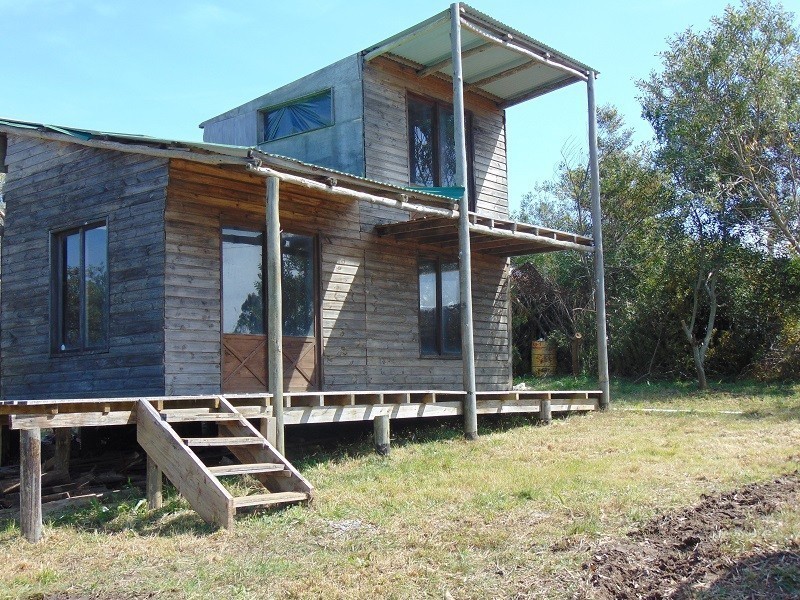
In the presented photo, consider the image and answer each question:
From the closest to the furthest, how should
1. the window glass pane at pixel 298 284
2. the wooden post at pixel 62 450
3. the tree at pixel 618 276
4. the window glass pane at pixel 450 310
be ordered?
the wooden post at pixel 62 450
the window glass pane at pixel 298 284
the window glass pane at pixel 450 310
the tree at pixel 618 276

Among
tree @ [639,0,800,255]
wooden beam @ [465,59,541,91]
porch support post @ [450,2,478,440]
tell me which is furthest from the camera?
tree @ [639,0,800,255]

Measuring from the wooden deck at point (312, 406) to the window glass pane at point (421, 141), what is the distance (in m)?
3.93

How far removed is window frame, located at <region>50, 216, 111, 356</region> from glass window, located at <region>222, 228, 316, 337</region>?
5.25 feet

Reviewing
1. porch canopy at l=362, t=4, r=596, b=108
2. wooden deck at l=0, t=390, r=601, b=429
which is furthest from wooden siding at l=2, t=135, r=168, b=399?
porch canopy at l=362, t=4, r=596, b=108

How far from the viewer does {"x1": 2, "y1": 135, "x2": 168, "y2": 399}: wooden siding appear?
34.7ft

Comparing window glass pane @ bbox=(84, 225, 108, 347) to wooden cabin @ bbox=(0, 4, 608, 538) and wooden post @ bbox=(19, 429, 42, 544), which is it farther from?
wooden post @ bbox=(19, 429, 42, 544)

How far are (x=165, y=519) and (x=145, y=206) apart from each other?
4.48m

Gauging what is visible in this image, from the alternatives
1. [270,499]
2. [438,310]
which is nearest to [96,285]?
[270,499]

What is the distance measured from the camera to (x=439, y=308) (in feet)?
47.2

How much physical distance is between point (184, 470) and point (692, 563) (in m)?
4.46

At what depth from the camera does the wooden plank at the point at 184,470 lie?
290 inches

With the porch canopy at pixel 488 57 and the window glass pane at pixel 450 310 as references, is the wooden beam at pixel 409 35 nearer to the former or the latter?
the porch canopy at pixel 488 57

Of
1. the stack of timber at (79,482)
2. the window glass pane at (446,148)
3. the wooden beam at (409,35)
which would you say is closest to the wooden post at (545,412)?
the window glass pane at (446,148)

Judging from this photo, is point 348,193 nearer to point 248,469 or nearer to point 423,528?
point 248,469
